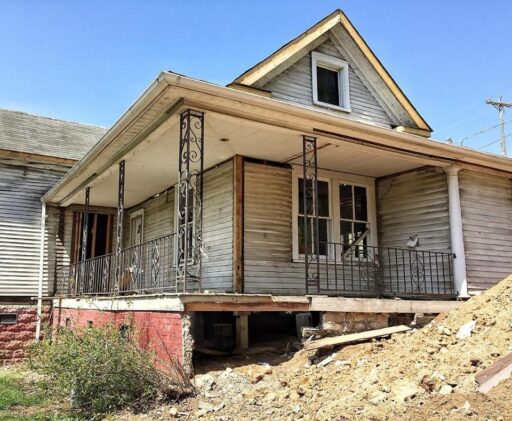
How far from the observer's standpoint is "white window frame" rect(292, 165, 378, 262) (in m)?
10.6

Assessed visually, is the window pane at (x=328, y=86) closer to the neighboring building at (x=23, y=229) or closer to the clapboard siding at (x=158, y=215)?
the clapboard siding at (x=158, y=215)

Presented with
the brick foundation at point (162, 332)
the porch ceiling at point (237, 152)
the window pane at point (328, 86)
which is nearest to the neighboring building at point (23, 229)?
the porch ceiling at point (237, 152)

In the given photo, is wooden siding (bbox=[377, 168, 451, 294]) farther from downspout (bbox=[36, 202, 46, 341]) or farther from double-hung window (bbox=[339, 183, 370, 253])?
downspout (bbox=[36, 202, 46, 341])

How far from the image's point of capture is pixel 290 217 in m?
10.6

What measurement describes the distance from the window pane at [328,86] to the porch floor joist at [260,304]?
5449mm

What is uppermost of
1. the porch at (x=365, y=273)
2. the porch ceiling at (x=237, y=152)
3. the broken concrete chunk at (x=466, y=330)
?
the porch ceiling at (x=237, y=152)

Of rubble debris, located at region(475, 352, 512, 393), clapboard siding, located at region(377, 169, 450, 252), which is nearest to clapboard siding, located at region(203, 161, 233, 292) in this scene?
clapboard siding, located at region(377, 169, 450, 252)

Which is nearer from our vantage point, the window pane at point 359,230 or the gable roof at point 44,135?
the window pane at point 359,230

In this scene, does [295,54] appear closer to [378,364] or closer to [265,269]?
[265,269]

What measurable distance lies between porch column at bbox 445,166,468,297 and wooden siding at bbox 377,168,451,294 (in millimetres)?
148

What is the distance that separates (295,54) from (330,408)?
8276mm

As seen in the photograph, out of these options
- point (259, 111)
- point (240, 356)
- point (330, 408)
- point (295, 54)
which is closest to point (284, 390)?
point (330, 408)

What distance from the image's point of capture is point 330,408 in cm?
540

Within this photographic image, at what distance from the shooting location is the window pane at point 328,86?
40.2 ft
